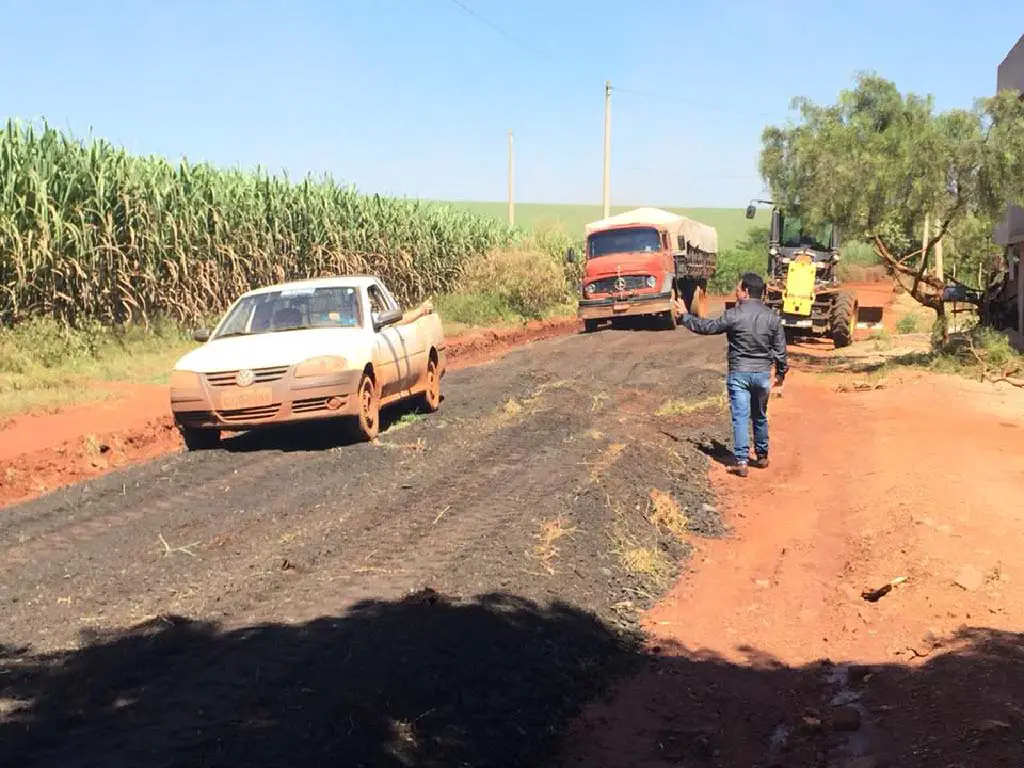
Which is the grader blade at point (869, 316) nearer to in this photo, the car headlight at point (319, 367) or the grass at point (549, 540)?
the car headlight at point (319, 367)

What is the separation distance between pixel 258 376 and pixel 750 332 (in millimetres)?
4969

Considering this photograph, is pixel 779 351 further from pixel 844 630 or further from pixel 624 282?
pixel 624 282

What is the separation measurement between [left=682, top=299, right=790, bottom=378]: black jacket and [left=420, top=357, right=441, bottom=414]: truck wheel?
3.97 meters

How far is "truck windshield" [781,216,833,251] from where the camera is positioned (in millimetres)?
22641

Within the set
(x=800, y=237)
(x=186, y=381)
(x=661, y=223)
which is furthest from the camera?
(x=661, y=223)

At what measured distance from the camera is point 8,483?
378 inches

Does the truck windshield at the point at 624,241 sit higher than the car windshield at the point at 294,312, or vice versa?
the truck windshield at the point at 624,241

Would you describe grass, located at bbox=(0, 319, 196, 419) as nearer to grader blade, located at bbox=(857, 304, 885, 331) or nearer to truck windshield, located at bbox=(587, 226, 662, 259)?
truck windshield, located at bbox=(587, 226, 662, 259)

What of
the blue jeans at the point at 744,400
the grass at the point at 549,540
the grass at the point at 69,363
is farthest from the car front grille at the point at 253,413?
the blue jeans at the point at 744,400

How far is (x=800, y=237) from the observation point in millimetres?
23297

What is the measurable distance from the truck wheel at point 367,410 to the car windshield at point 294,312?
84 centimetres

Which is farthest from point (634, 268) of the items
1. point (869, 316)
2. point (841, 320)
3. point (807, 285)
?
point (869, 316)

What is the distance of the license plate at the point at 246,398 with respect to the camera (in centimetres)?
956

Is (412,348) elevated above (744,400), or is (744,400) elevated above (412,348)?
(412,348)
